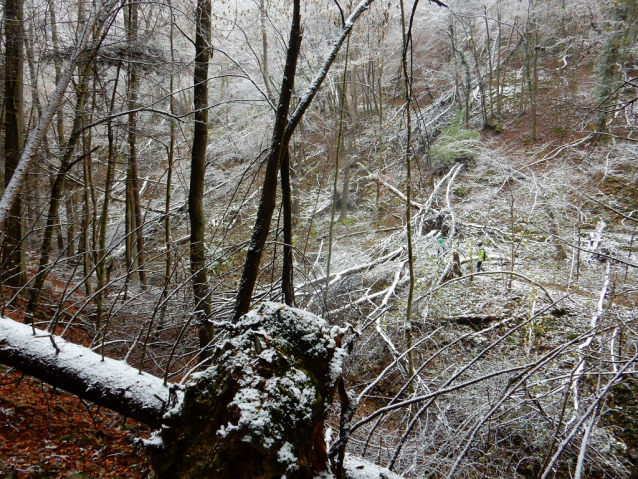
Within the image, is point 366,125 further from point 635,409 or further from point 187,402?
point 187,402

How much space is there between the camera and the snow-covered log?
189 cm

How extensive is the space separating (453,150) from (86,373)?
12.2 m

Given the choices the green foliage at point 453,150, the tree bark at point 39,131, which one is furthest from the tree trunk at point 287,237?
the green foliage at point 453,150

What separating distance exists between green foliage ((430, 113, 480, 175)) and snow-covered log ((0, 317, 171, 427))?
11.5m

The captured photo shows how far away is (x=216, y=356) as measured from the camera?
4.78ft

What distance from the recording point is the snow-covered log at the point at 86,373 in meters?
1.89

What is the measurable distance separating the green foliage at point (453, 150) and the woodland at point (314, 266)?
0.45 ft

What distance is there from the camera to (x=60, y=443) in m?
2.72

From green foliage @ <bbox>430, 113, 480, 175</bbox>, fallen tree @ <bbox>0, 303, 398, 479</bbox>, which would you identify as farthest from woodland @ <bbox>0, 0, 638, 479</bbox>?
green foliage @ <bbox>430, 113, 480, 175</bbox>

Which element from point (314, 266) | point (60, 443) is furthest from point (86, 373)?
point (314, 266)

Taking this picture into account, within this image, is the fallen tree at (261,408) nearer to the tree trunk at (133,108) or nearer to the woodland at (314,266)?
the woodland at (314,266)

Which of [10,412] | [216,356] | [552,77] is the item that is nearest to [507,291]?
[216,356]

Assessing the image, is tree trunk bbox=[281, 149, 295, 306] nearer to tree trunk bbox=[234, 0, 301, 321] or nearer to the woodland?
the woodland

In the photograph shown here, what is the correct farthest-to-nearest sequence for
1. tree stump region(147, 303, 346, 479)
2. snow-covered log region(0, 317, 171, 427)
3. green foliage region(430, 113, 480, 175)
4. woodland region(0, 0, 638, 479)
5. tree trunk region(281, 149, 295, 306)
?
green foliage region(430, 113, 480, 175)
tree trunk region(281, 149, 295, 306)
snow-covered log region(0, 317, 171, 427)
woodland region(0, 0, 638, 479)
tree stump region(147, 303, 346, 479)
